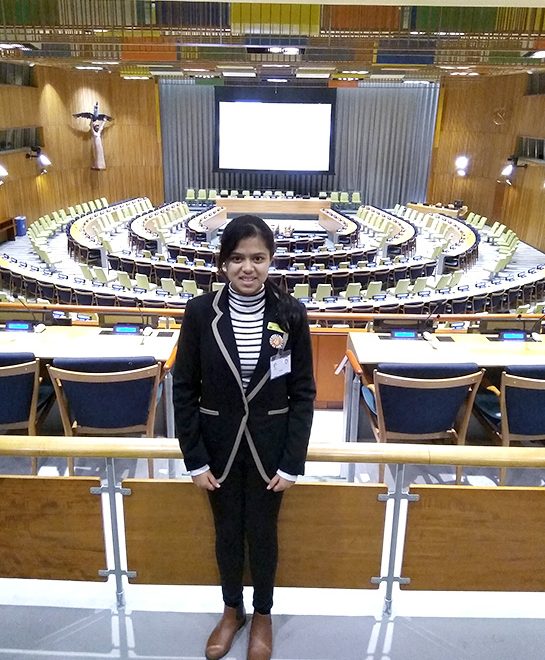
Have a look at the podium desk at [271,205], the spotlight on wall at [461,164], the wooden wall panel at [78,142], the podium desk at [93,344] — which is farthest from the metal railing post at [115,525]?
the spotlight on wall at [461,164]

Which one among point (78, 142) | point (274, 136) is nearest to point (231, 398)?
point (78, 142)

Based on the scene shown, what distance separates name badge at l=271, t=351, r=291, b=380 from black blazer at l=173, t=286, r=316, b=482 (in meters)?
0.02

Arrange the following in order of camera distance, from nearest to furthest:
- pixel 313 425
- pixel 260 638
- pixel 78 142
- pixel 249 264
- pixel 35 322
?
1. pixel 249 264
2. pixel 260 638
3. pixel 35 322
4. pixel 313 425
5. pixel 78 142

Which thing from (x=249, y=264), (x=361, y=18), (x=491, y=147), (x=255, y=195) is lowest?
(x=255, y=195)

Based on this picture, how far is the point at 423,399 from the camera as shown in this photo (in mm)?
3309

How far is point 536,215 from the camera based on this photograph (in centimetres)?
1781

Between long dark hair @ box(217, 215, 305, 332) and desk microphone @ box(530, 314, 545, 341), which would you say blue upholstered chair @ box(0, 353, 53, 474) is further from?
desk microphone @ box(530, 314, 545, 341)

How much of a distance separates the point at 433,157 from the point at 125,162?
12.3 meters

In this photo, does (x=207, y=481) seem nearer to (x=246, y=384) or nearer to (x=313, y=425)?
(x=246, y=384)

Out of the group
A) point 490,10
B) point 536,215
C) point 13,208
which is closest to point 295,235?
point 536,215

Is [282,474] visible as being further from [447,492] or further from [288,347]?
[447,492]

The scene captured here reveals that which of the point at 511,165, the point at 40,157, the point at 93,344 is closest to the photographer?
the point at 93,344

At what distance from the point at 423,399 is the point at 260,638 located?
168 centimetres

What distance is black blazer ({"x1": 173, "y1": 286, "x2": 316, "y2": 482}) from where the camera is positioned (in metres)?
1.95
